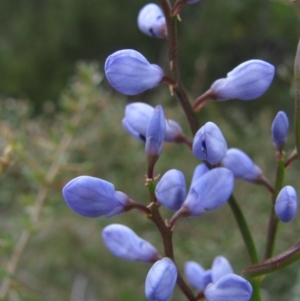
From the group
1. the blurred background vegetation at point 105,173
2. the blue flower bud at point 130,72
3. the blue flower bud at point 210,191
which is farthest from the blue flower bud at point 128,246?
the blurred background vegetation at point 105,173

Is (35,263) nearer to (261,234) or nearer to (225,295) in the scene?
Result: (261,234)

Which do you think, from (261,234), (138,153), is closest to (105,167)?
(138,153)

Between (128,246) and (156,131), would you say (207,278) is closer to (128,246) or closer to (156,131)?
(128,246)

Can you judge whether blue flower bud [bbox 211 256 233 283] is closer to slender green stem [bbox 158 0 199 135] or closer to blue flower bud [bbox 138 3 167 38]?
slender green stem [bbox 158 0 199 135]

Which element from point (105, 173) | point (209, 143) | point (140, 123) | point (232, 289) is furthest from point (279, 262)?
point (105, 173)

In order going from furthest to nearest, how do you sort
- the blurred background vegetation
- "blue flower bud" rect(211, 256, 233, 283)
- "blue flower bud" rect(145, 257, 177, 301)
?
1. the blurred background vegetation
2. "blue flower bud" rect(211, 256, 233, 283)
3. "blue flower bud" rect(145, 257, 177, 301)

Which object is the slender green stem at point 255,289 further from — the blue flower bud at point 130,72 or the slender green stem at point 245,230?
the blue flower bud at point 130,72

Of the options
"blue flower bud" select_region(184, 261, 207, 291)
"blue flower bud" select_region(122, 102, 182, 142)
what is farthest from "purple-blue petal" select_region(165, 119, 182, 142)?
"blue flower bud" select_region(184, 261, 207, 291)
